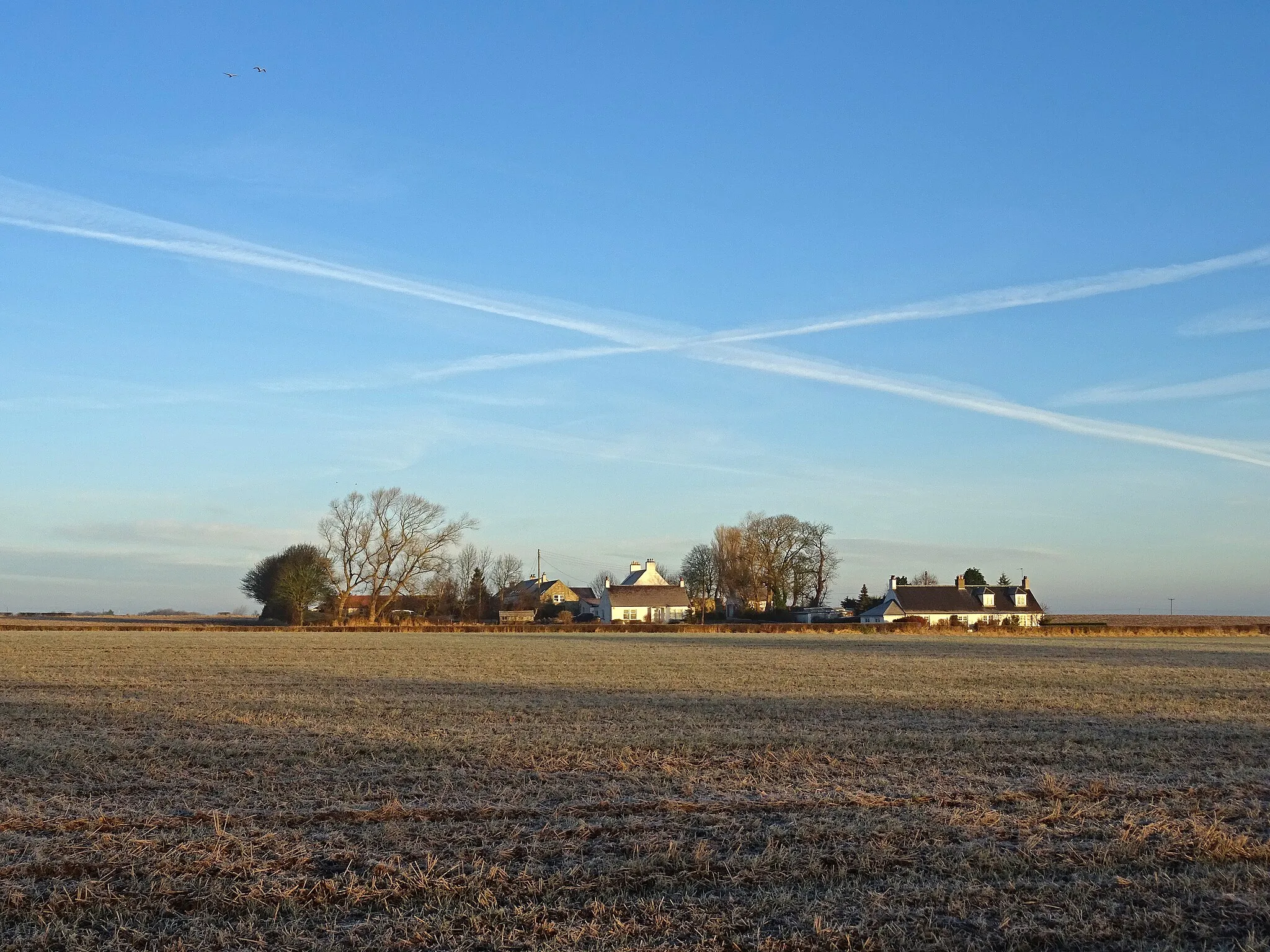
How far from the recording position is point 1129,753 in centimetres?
1361

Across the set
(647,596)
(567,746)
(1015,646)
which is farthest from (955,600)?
(567,746)

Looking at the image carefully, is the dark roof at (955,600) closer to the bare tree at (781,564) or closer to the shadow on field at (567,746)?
the bare tree at (781,564)

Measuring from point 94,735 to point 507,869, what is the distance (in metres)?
9.56

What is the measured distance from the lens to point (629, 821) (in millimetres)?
9203

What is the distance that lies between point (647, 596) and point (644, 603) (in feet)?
3.75

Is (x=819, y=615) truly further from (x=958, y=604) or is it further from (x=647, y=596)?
(x=647, y=596)

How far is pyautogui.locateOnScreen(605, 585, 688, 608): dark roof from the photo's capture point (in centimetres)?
12094

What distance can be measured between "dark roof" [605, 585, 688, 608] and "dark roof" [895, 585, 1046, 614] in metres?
27.4

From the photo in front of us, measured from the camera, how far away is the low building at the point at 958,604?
106 metres

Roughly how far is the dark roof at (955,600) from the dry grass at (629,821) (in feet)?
287

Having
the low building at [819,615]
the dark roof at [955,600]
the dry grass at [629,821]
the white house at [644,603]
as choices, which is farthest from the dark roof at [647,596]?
the dry grass at [629,821]

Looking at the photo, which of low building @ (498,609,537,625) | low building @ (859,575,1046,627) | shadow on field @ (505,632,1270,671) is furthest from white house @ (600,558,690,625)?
shadow on field @ (505,632,1270,671)

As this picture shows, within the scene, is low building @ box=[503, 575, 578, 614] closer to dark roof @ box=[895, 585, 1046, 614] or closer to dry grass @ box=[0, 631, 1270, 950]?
dark roof @ box=[895, 585, 1046, 614]

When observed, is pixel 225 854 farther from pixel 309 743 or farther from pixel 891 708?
pixel 891 708
